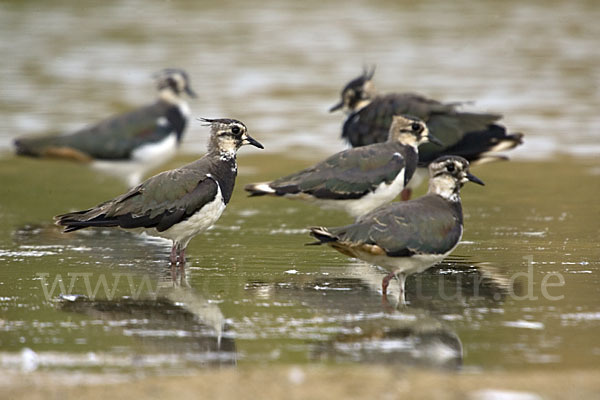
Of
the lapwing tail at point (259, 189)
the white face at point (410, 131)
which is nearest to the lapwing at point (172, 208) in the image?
the lapwing tail at point (259, 189)

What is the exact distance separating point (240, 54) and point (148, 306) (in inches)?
602

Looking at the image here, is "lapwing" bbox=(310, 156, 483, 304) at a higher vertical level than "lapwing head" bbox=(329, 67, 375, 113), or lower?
lower

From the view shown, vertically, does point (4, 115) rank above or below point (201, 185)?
above

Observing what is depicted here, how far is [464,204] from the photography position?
10.8 m

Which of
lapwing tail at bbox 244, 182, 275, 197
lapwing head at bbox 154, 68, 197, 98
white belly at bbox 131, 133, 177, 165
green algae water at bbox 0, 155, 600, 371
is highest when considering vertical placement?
lapwing head at bbox 154, 68, 197, 98

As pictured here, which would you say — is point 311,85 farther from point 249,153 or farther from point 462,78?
point 249,153

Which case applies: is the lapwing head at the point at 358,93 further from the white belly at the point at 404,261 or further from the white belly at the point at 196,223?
the white belly at the point at 404,261

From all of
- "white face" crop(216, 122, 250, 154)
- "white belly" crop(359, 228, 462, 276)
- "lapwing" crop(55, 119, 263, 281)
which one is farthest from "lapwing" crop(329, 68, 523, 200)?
"white belly" crop(359, 228, 462, 276)

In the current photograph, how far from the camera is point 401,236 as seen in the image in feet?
23.0

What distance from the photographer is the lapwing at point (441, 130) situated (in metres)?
10.6

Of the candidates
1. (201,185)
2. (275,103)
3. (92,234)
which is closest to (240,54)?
(275,103)

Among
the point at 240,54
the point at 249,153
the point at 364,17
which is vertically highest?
the point at 364,17

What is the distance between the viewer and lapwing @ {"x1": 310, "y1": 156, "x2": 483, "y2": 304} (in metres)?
6.95

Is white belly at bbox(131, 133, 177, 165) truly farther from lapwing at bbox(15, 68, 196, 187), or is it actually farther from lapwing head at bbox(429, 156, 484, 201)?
lapwing head at bbox(429, 156, 484, 201)
